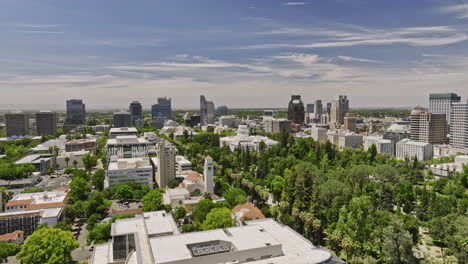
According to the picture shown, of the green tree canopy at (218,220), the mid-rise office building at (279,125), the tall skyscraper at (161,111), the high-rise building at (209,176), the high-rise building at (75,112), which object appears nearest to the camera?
the green tree canopy at (218,220)

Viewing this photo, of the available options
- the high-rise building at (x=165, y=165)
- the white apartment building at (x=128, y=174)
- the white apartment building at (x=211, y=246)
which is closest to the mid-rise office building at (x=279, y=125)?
the high-rise building at (x=165, y=165)

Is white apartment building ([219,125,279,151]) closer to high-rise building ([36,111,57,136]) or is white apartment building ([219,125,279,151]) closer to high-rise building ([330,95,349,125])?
high-rise building ([36,111,57,136])

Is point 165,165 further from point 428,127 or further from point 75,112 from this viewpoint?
point 75,112

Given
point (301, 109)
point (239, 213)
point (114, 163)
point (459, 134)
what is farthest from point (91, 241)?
point (301, 109)

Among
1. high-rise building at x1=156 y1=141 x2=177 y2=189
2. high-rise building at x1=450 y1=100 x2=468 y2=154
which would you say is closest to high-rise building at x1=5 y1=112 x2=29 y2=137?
high-rise building at x1=156 y1=141 x2=177 y2=189

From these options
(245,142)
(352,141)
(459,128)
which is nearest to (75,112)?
(245,142)

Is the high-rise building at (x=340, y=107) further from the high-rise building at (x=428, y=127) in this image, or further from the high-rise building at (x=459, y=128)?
the high-rise building at (x=459, y=128)
